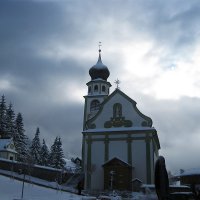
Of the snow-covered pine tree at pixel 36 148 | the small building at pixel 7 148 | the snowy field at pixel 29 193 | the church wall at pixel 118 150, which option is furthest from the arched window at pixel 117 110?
the small building at pixel 7 148

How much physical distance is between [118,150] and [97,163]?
3228mm

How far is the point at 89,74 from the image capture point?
219 feet

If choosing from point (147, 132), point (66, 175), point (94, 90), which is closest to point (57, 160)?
point (94, 90)

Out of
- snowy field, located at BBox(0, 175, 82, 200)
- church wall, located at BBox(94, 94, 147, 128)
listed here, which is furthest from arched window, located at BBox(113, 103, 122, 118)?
snowy field, located at BBox(0, 175, 82, 200)

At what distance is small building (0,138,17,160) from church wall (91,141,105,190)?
1051 inches

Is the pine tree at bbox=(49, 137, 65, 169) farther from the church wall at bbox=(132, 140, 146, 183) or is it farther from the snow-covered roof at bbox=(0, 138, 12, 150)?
the church wall at bbox=(132, 140, 146, 183)

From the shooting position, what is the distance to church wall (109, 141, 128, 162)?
149ft

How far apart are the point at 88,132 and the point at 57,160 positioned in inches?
1064

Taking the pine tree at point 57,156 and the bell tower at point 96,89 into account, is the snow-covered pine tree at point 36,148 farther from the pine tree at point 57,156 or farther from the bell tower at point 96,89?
the bell tower at point 96,89

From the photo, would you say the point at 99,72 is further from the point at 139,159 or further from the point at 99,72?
the point at 139,159

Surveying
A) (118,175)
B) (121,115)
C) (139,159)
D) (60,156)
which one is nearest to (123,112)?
(121,115)

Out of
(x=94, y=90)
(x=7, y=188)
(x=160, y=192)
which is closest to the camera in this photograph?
(x=160, y=192)

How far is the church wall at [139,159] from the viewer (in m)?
44.2

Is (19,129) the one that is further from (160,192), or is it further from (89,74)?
(160,192)
